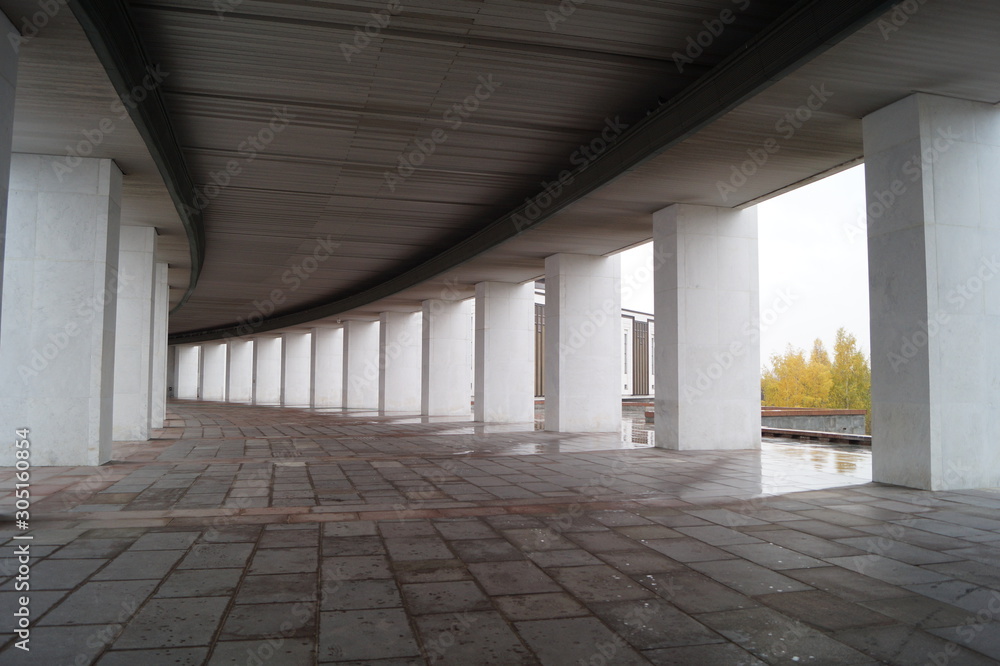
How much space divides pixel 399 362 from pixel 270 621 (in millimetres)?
28640

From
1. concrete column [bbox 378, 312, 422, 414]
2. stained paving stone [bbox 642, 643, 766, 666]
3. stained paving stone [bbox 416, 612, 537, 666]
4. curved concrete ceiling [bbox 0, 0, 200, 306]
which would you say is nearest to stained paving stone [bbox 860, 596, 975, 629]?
stained paving stone [bbox 642, 643, 766, 666]

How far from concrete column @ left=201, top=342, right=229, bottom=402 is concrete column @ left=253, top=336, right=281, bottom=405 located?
9277mm

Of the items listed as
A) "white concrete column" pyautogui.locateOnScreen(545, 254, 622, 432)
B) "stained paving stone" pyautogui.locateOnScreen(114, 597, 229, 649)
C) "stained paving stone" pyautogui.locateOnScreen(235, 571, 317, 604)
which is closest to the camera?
"stained paving stone" pyautogui.locateOnScreen(114, 597, 229, 649)

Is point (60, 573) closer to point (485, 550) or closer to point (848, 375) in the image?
point (485, 550)

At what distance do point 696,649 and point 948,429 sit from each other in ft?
23.1

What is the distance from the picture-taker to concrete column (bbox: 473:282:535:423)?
24.0 m

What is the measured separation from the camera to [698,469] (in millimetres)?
11352

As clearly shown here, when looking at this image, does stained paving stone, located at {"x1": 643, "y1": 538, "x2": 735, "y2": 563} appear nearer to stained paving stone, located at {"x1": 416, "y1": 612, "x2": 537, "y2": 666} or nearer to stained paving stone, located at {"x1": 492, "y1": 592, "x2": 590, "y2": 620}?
stained paving stone, located at {"x1": 492, "y1": 592, "x2": 590, "y2": 620}

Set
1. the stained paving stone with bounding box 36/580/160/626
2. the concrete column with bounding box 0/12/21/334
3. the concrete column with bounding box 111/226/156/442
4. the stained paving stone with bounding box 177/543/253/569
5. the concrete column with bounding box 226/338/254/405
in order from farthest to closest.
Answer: the concrete column with bounding box 226/338/254/405 → the concrete column with bounding box 111/226/156/442 → the concrete column with bounding box 0/12/21/334 → the stained paving stone with bounding box 177/543/253/569 → the stained paving stone with bounding box 36/580/160/626

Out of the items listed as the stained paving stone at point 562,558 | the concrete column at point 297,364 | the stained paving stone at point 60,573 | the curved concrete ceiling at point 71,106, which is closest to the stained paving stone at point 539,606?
the stained paving stone at point 562,558

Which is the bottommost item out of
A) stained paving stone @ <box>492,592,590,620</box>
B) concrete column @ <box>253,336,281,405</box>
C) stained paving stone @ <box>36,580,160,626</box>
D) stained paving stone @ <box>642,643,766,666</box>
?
stained paving stone @ <box>642,643,766,666</box>

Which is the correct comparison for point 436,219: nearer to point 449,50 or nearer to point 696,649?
point 449,50

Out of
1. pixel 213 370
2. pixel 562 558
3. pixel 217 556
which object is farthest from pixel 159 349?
pixel 213 370

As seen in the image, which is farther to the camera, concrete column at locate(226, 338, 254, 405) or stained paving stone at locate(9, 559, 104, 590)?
concrete column at locate(226, 338, 254, 405)
